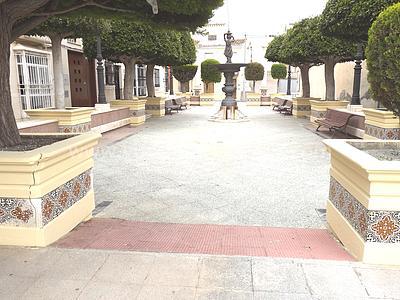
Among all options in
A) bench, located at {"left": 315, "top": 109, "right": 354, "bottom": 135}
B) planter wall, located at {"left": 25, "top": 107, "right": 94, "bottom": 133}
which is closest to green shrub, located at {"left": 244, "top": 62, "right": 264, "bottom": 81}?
bench, located at {"left": 315, "top": 109, "right": 354, "bottom": 135}

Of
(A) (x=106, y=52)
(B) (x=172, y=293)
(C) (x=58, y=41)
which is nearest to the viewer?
(B) (x=172, y=293)

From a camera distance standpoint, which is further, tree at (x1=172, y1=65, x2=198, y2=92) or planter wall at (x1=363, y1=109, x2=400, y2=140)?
tree at (x1=172, y1=65, x2=198, y2=92)

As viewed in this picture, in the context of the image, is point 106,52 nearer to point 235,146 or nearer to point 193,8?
point 235,146

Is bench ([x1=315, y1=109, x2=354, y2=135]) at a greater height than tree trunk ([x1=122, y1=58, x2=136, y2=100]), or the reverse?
tree trunk ([x1=122, y1=58, x2=136, y2=100])

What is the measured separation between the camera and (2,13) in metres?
3.38

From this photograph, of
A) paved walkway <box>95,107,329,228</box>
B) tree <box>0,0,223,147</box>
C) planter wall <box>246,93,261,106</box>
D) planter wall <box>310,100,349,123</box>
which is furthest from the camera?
planter wall <box>246,93,261,106</box>

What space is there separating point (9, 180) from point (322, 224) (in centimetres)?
317

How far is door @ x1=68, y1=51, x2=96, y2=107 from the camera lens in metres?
16.2

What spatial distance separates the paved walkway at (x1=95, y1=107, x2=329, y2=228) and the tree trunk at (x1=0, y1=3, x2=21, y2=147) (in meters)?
1.38

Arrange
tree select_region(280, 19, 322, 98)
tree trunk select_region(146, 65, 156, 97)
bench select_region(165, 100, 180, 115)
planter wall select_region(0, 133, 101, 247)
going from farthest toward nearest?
bench select_region(165, 100, 180, 115) → tree trunk select_region(146, 65, 156, 97) → tree select_region(280, 19, 322, 98) → planter wall select_region(0, 133, 101, 247)

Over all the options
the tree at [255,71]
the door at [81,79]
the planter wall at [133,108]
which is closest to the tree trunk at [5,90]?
the planter wall at [133,108]

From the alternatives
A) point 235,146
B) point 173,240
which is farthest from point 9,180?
point 235,146

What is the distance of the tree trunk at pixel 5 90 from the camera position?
3439 millimetres

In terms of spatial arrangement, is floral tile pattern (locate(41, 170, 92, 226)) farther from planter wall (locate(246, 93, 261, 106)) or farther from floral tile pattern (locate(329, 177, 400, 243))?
planter wall (locate(246, 93, 261, 106))
